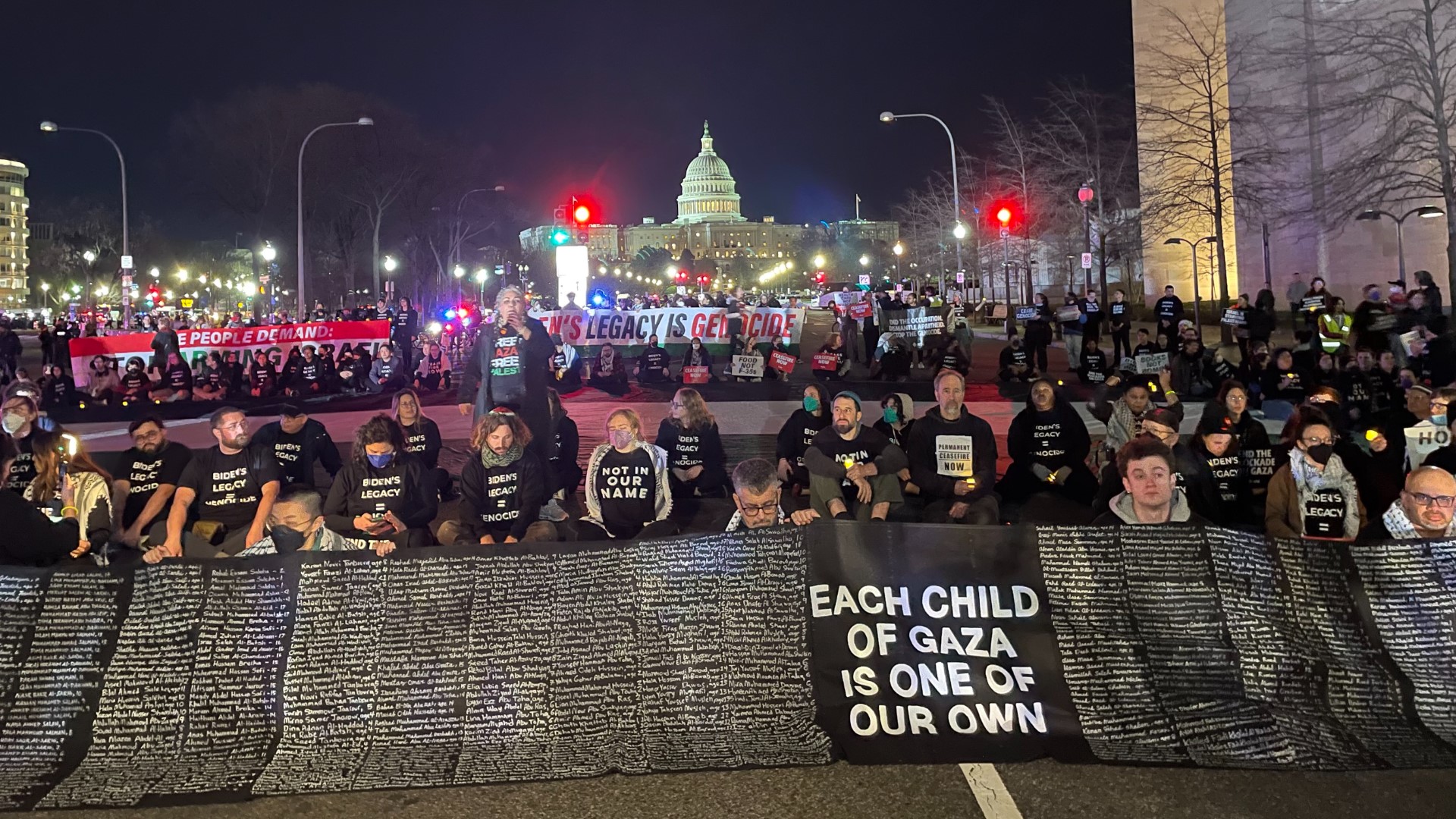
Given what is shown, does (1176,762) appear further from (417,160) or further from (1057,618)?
(417,160)

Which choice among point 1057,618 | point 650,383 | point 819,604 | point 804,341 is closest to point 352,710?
point 819,604

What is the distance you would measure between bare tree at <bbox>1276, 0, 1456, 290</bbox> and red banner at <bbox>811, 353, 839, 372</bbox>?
11836 millimetres

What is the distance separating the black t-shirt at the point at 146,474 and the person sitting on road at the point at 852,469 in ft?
14.2

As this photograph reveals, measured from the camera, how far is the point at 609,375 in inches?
853

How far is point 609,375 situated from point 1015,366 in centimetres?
715

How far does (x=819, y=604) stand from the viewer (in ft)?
17.7

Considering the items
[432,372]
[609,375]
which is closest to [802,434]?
[609,375]

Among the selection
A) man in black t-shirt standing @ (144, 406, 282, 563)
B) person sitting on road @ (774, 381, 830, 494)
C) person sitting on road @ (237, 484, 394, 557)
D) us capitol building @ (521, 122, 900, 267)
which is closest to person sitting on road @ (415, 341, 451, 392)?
person sitting on road @ (774, 381, 830, 494)

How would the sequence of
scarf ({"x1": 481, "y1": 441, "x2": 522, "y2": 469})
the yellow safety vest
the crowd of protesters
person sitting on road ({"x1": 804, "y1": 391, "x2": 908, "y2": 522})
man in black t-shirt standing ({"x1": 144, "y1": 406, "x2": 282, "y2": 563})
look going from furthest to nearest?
1. the yellow safety vest
2. person sitting on road ({"x1": 804, "y1": 391, "x2": 908, "y2": 522})
3. man in black t-shirt standing ({"x1": 144, "y1": 406, "x2": 282, "y2": 563})
4. scarf ({"x1": 481, "y1": 441, "x2": 522, "y2": 469})
5. the crowd of protesters

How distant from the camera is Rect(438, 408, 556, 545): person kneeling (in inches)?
291

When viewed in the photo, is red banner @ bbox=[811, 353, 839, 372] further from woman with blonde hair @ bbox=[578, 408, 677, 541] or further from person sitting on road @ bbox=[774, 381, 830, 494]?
woman with blonde hair @ bbox=[578, 408, 677, 541]

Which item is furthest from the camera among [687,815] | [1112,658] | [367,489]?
[367,489]

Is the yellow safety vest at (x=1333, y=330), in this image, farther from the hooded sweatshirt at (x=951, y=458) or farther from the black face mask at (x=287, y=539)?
the black face mask at (x=287, y=539)

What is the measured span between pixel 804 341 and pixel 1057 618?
33.9 m
